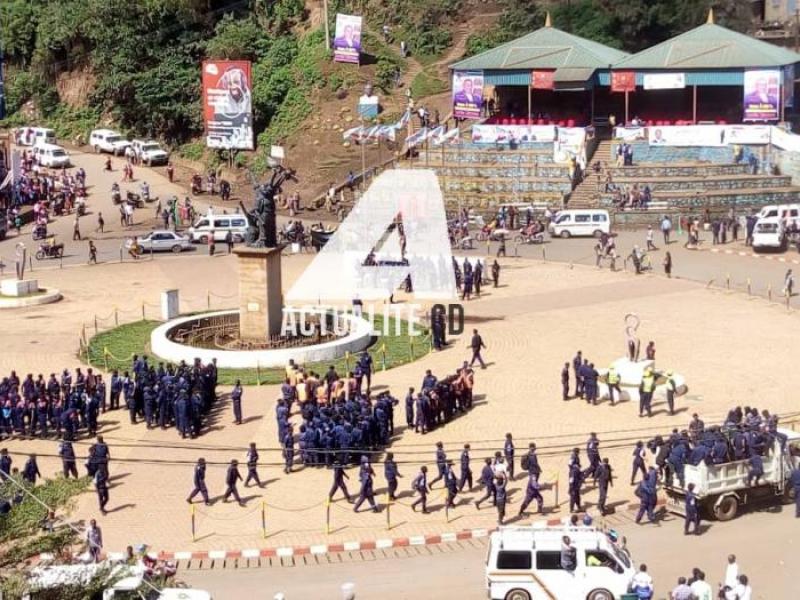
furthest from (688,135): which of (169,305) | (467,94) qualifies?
(169,305)

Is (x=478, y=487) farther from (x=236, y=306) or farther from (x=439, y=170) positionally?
(x=439, y=170)

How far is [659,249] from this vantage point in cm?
4866

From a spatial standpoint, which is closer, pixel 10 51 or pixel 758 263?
pixel 758 263

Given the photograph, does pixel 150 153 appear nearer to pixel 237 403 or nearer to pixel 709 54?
pixel 709 54

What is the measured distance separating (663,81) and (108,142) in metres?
28.2

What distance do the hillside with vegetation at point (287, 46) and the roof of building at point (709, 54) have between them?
8658 mm

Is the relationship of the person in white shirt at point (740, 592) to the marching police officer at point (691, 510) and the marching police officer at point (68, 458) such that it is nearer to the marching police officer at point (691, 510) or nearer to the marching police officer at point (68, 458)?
the marching police officer at point (691, 510)

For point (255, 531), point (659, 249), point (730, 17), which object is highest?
point (730, 17)

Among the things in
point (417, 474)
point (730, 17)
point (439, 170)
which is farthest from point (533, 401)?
point (730, 17)

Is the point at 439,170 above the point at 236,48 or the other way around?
the other way around

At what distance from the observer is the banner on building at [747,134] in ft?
183

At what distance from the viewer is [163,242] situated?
5003 centimetres

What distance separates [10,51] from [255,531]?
204ft

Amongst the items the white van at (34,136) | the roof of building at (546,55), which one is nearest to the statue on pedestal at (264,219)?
the roof of building at (546,55)
